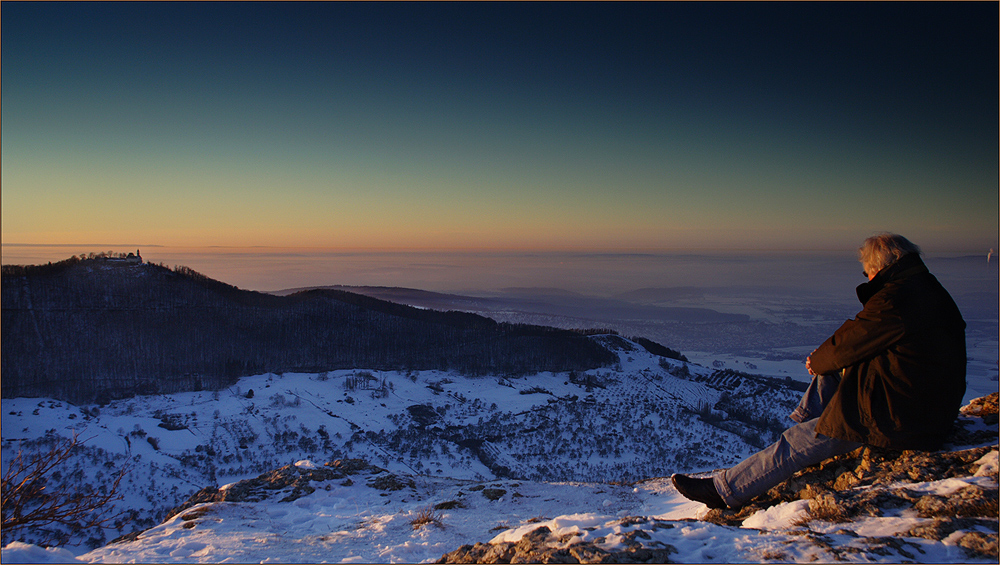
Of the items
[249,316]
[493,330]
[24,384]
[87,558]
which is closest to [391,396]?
[493,330]

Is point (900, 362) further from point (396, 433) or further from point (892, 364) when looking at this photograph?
point (396, 433)

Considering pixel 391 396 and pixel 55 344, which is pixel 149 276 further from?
pixel 391 396

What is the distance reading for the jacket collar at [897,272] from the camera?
386 cm

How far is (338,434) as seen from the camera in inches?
1109

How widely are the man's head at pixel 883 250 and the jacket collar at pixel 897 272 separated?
6 centimetres

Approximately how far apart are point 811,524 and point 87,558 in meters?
6.92

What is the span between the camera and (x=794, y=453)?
4.53 m

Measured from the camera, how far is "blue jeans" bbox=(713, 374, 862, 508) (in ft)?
14.5

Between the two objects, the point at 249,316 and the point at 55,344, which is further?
the point at 249,316

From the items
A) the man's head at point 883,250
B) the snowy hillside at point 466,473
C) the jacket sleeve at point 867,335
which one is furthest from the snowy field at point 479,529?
the man's head at point 883,250

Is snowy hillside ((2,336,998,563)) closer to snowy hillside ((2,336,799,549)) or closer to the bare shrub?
the bare shrub

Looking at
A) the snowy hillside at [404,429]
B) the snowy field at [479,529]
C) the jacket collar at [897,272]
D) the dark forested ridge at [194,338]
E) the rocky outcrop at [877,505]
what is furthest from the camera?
the dark forested ridge at [194,338]

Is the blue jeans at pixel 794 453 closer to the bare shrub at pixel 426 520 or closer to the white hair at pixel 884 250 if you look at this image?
the white hair at pixel 884 250

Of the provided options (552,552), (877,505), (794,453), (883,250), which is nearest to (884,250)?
(883,250)
